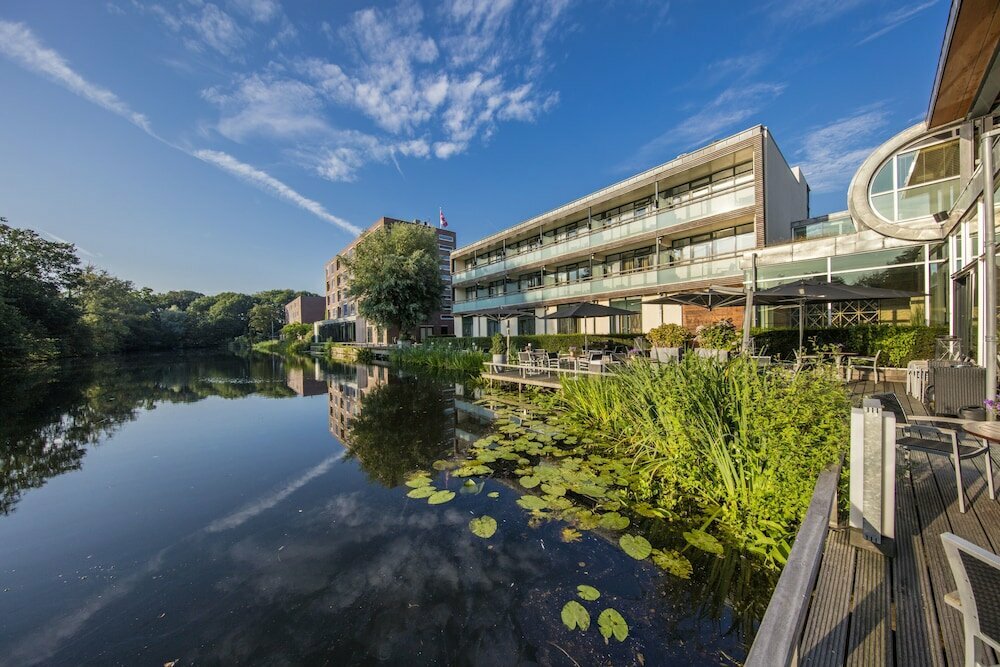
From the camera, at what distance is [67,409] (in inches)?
449

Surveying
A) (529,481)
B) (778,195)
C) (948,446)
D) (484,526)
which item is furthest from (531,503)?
(778,195)

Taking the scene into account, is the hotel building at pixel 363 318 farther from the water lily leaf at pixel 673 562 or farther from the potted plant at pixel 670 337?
the water lily leaf at pixel 673 562

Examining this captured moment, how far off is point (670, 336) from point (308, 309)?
220 feet

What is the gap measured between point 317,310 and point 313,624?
73010mm

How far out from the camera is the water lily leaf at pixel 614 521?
3.75 meters

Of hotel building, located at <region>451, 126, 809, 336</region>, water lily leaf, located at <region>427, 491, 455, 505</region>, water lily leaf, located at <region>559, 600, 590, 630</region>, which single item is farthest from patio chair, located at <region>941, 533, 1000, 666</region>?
hotel building, located at <region>451, 126, 809, 336</region>

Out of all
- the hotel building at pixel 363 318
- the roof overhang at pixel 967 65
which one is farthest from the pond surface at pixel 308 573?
the hotel building at pixel 363 318

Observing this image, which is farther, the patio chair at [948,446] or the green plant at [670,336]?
the green plant at [670,336]

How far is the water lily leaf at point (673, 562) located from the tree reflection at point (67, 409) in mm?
7776

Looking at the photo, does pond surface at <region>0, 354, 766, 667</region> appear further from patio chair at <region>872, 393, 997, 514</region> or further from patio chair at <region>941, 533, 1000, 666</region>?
patio chair at <region>872, 393, 997, 514</region>

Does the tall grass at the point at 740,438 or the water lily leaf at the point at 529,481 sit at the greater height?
the tall grass at the point at 740,438

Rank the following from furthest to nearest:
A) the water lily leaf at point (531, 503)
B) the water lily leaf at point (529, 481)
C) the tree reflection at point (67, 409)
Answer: the tree reflection at point (67, 409) < the water lily leaf at point (529, 481) < the water lily leaf at point (531, 503)

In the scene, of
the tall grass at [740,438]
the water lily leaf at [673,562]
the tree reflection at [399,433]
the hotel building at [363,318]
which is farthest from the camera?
the hotel building at [363,318]

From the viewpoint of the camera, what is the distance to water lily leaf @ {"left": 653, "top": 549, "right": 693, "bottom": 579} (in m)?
3.08
